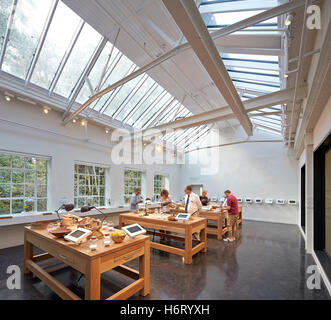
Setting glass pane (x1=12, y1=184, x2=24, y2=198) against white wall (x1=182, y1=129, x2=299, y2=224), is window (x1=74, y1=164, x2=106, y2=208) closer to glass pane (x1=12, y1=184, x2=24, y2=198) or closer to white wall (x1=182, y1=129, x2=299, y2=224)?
glass pane (x1=12, y1=184, x2=24, y2=198)

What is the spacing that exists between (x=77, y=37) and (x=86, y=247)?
4551 millimetres

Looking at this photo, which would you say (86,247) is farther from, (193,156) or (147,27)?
(193,156)

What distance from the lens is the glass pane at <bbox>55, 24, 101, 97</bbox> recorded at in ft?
14.9

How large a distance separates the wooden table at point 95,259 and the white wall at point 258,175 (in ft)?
28.3

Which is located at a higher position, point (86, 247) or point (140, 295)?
point (86, 247)

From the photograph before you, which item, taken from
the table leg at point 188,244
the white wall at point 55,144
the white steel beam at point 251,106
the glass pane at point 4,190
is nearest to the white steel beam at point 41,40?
the white wall at point 55,144

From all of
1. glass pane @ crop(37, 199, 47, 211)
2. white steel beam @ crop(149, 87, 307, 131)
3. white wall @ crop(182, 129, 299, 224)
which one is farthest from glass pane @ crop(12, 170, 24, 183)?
white wall @ crop(182, 129, 299, 224)

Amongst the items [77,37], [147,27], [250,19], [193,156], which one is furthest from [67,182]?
[193,156]

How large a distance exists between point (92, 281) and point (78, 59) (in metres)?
5.08

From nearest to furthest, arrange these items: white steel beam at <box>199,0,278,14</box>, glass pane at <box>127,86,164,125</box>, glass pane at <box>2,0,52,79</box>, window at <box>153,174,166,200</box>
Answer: white steel beam at <box>199,0,278,14</box>
glass pane at <box>2,0,52,79</box>
glass pane at <box>127,86,164,125</box>
window at <box>153,174,166,200</box>

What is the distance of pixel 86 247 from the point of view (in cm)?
258

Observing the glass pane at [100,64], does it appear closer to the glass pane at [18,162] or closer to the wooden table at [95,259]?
the glass pane at [18,162]

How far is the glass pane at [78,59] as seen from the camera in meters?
4.53

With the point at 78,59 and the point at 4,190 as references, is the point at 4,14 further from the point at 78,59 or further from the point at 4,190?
the point at 4,190
